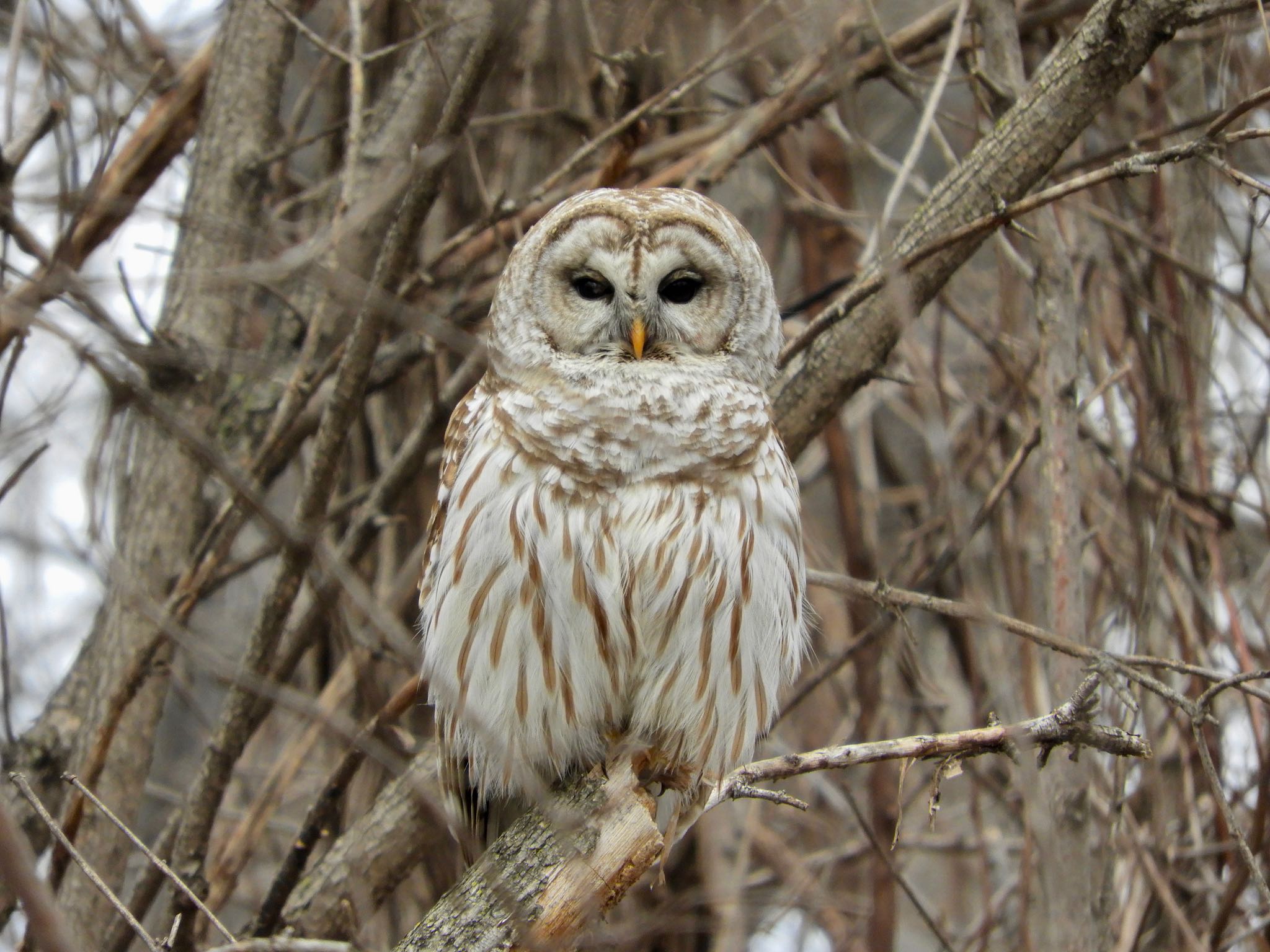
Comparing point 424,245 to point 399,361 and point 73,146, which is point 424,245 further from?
point 73,146

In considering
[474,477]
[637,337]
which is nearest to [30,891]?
[474,477]

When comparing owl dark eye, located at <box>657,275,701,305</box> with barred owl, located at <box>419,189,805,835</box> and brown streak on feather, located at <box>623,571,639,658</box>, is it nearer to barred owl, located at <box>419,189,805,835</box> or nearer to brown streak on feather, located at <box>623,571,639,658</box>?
barred owl, located at <box>419,189,805,835</box>

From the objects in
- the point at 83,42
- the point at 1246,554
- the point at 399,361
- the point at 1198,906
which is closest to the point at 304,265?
the point at 399,361

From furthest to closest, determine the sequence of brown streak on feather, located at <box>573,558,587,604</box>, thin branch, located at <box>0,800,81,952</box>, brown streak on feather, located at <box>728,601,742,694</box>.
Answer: brown streak on feather, located at <box>728,601,742,694</box> < brown streak on feather, located at <box>573,558,587,604</box> < thin branch, located at <box>0,800,81,952</box>

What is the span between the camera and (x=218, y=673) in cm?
159

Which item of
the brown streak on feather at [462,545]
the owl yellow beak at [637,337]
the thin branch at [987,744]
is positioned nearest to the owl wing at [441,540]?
the brown streak on feather at [462,545]

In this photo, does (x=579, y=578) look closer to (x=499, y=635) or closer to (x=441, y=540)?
(x=499, y=635)

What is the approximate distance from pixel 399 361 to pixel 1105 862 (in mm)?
2194

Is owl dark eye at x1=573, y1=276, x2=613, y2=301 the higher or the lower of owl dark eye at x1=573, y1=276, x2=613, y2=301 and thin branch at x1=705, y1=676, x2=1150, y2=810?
the higher

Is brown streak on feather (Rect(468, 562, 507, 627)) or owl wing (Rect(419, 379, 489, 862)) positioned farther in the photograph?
owl wing (Rect(419, 379, 489, 862))

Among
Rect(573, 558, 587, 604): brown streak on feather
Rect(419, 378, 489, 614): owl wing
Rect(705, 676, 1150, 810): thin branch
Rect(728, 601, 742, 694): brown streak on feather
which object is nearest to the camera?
Rect(705, 676, 1150, 810): thin branch

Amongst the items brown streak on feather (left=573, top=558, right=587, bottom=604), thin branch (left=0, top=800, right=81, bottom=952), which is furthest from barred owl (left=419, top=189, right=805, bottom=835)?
thin branch (left=0, top=800, right=81, bottom=952)

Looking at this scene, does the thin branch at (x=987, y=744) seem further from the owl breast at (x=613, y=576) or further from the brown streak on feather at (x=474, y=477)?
the brown streak on feather at (x=474, y=477)

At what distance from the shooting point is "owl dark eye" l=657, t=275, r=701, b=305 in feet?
8.60
